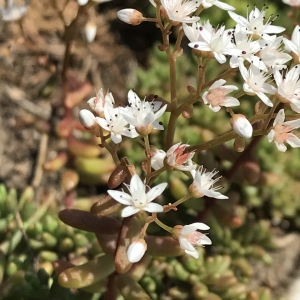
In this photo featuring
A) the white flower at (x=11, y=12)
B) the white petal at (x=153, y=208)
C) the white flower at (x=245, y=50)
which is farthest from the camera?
the white flower at (x=11, y=12)

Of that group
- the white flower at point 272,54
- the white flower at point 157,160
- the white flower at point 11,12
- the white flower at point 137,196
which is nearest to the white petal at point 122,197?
the white flower at point 137,196

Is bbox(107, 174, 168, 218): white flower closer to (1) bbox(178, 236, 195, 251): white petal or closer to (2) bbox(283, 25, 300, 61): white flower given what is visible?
(1) bbox(178, 236, 195, 251): white petal

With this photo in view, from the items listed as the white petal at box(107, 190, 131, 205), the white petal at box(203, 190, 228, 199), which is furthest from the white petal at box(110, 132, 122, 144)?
the white petal at box(203, 190, 228, 199)

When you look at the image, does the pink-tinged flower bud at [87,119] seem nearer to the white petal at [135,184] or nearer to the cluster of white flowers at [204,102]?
the cluster of white flowers at [204,102]

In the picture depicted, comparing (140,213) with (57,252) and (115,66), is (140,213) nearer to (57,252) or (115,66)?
(57,252)

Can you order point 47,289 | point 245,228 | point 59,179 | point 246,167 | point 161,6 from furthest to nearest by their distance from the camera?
1. point 59,179
2. point 245,228
3. point 246,167
4. point 47,289
5. point 161,6

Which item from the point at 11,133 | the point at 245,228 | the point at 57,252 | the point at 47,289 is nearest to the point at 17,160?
the point at 11,133

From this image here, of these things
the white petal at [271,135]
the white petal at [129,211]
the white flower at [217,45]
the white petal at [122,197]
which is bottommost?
the white petal at [129,211]
